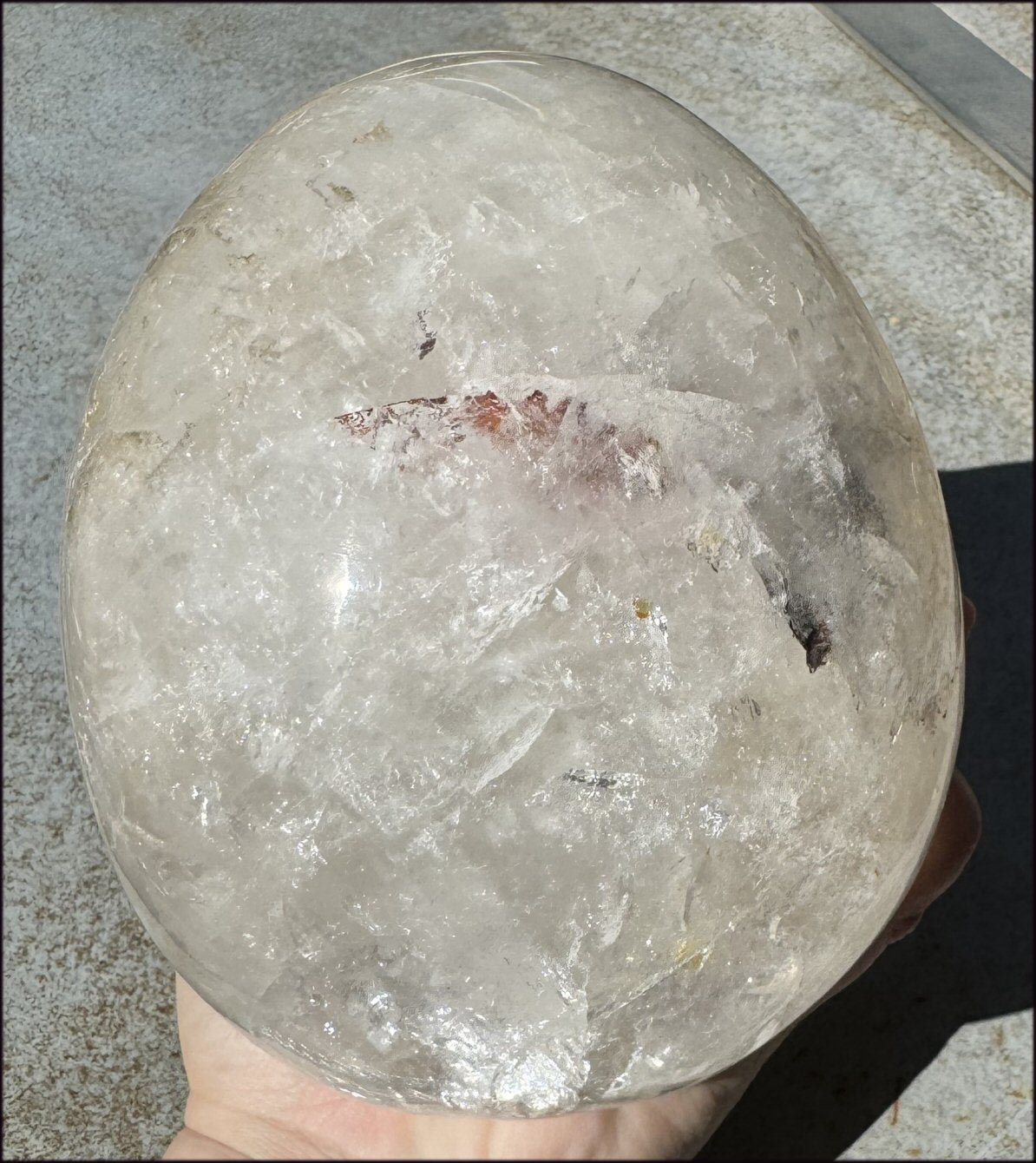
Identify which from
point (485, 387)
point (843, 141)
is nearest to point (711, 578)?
point (485, 387)

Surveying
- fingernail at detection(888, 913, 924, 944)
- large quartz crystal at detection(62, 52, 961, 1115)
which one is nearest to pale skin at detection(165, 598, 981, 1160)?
fingernail at detection(888, 913, 924, 944)

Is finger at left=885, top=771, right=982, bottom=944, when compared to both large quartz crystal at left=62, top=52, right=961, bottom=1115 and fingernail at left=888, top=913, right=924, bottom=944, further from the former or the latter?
large quartz crystal at left=62, top=52, right=961, bottom=1115

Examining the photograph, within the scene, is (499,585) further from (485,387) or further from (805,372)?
(805,372)

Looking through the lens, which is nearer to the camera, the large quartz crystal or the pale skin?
the large quartz crystal

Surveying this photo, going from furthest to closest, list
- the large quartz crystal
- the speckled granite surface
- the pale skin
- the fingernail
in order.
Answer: the speckled granite surface, the fingernail, the pale skin, the large quartz crystal

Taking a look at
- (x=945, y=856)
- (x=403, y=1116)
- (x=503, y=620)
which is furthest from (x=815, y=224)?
(x=403, y=1116)
